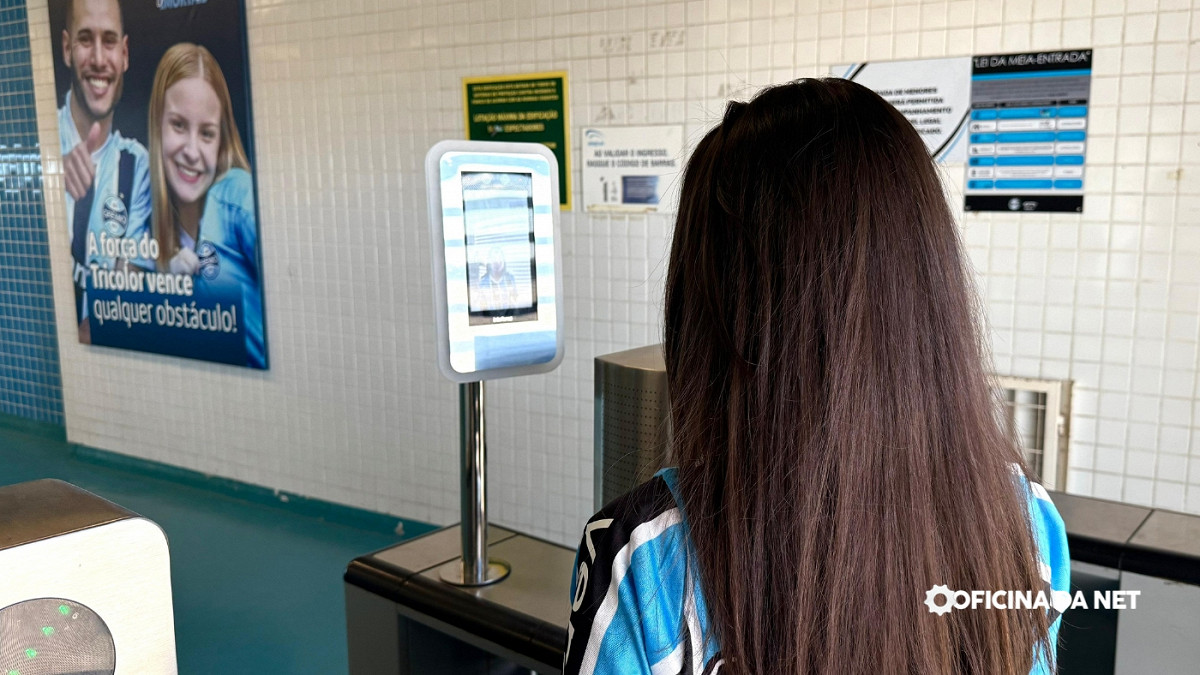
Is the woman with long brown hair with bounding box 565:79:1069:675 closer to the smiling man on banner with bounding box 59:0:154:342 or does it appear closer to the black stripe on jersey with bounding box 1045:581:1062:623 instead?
the black stripe on jersey with bounding box 1045:581:1062:623

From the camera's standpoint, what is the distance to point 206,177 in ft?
14.2

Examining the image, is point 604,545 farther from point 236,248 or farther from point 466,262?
point 236,248

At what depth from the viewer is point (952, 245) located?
2.79 ft

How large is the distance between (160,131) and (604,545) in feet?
14.1

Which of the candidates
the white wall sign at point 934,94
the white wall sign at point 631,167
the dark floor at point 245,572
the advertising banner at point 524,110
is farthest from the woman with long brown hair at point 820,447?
the advertising banner at point 524,110

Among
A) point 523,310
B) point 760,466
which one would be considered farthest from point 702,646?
point 523,310

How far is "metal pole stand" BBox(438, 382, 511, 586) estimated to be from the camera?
1.61 meters

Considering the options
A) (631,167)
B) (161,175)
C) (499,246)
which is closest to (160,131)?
(161,175)

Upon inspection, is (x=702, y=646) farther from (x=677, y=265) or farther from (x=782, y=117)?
(x=782, y=117)

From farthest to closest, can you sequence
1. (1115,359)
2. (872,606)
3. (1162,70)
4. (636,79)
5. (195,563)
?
(195,563) < (636,79) < (1115,359) < (1162,70) < (872,606)

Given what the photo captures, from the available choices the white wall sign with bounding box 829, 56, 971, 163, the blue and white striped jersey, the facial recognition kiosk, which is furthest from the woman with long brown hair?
the white wall sign with bounding box 829, 56, 971, 163

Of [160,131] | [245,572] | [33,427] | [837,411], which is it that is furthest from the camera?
[33,427]

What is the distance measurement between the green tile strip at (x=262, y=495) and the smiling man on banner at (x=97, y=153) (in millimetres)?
693

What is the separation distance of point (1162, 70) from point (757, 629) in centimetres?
212
